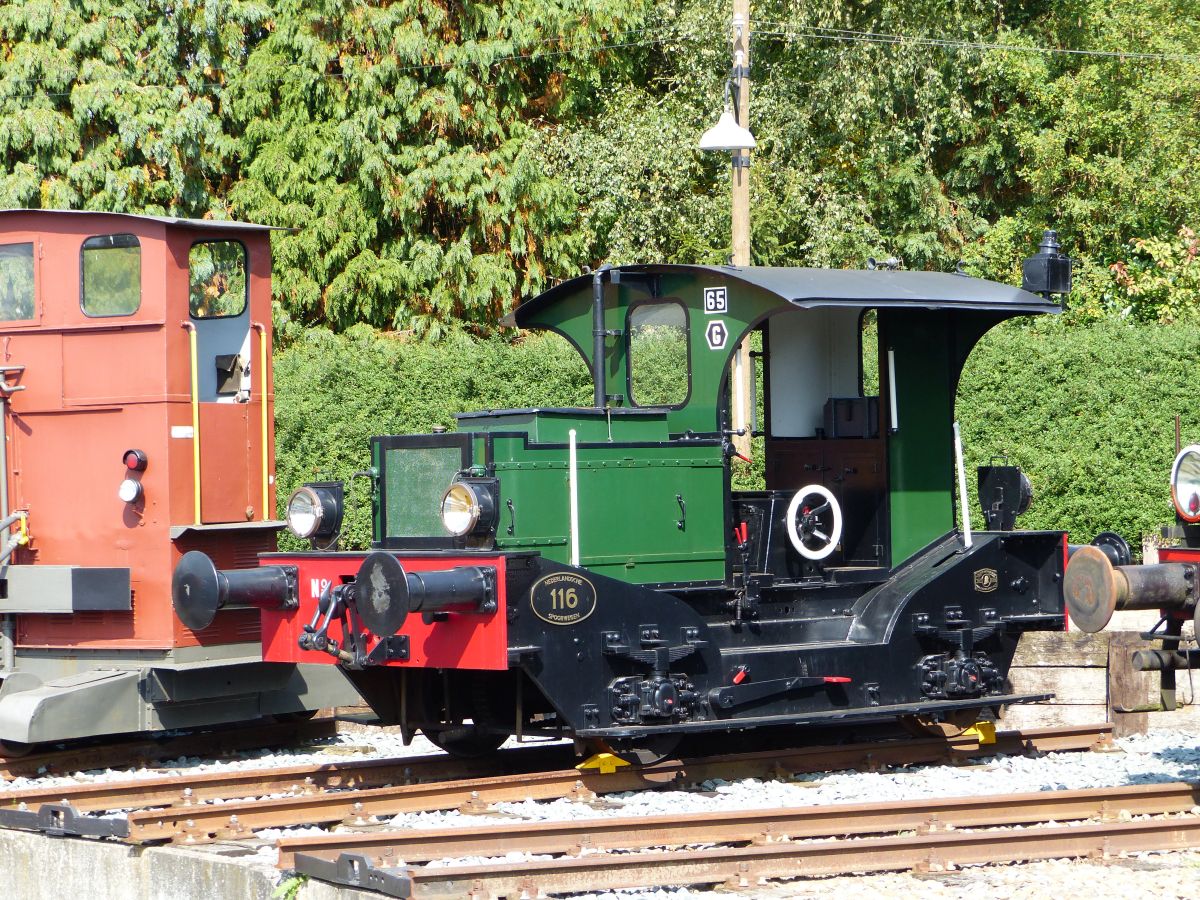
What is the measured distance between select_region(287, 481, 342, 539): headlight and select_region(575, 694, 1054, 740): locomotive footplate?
1878mm

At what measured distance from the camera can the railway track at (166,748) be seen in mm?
9570

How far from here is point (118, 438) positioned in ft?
31.9

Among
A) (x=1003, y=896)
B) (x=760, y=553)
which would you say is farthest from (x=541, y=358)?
(x=1003, y=896)

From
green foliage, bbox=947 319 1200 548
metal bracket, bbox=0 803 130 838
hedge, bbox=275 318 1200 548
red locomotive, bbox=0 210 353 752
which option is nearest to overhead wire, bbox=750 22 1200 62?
hedge, bbox=275 318 1200 548

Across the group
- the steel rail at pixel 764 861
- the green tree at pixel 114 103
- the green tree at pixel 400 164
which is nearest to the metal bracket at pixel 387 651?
the steel rail at pixel 764 861

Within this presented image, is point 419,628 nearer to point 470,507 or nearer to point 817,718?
point 470,507

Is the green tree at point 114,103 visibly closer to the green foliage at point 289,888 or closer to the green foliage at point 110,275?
the green foliage at point 110,275

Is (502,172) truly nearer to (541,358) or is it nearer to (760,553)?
(541,358)

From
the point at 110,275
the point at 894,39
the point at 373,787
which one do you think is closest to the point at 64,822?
the point at 373,787

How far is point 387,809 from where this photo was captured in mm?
7758

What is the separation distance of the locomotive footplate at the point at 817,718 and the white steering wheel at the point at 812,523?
2.93 ft

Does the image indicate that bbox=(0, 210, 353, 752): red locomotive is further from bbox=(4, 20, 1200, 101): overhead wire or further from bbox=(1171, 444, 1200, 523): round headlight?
bbox=(4, 20, 1200, 101): overhead wire

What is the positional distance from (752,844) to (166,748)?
14.9 feet

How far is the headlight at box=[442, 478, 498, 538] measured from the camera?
26.1 ft
